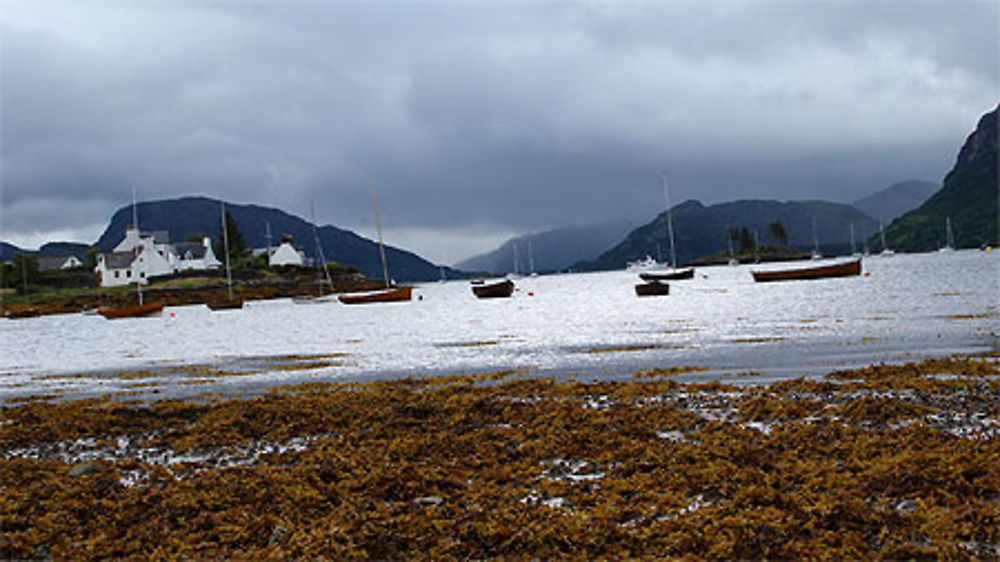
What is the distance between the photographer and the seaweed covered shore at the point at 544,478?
292 inches

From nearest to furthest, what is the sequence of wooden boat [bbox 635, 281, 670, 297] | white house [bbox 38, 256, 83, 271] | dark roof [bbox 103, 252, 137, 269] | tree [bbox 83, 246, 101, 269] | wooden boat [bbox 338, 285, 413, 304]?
wooden boat [bbox 635, 281, 670, 297], wooden boat [bbox 338, 285, 413, 304], dark roof [bbox 103, 252, 137, 269], tree [bbox 83, 246, 101, 269], white house [bbox 38, 256, 83, 271]

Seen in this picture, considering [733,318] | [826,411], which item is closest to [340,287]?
[733,318]

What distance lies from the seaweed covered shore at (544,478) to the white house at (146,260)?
12743 cm

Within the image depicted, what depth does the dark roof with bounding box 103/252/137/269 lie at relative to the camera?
14512cm

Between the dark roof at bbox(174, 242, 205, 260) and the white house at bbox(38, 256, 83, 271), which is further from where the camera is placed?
the white house at bbox(38, 256, 83, 271)

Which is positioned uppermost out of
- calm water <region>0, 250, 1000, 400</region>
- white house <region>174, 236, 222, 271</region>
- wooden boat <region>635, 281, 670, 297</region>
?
white house <region>174, 236, 222, 271</region>

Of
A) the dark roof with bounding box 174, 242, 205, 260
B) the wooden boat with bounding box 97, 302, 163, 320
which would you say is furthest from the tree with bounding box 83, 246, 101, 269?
the wooden boat with bounding box 97, 302, 163, 320

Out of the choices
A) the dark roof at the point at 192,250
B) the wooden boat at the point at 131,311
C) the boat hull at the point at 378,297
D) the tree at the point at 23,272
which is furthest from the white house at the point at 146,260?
the boat hull at the point at 378,297

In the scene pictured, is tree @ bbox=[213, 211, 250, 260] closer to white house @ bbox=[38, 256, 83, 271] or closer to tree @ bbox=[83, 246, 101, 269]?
tree @ bbox=[83, 246, 101, 269]

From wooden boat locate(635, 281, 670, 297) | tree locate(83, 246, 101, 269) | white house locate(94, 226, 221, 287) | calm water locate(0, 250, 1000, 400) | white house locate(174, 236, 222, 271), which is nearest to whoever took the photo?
calm water locate(0, 250, 1000, 400)

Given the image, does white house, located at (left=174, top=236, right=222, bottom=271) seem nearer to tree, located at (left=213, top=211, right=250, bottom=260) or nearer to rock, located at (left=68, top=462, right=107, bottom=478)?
tree, located at (left=213, top=211, right=250, bottom=260)

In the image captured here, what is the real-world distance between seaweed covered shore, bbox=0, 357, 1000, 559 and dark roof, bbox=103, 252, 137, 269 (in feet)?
466

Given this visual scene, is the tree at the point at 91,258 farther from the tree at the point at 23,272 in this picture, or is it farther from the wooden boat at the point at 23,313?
the wooden boat at the point at 23,313

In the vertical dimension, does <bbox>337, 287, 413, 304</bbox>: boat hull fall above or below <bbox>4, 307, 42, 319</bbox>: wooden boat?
below
